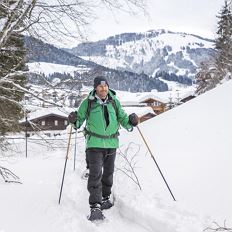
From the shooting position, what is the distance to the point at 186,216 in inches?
195

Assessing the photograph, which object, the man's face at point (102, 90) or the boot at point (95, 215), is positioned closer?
the boot at point (95, 215)

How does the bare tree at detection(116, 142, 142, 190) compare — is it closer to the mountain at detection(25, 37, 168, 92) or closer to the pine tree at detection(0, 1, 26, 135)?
the mountain at detection(25, 37, 168, 92)

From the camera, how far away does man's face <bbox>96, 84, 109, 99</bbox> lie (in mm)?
5832

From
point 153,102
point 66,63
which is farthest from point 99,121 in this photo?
point 153,102

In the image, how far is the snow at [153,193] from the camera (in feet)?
16.7

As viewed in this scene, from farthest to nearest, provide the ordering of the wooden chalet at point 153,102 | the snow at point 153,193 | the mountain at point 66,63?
1. the wooden chalet at point 153,102
2. the mountain at point 66,63
3. the snow at point 153,193

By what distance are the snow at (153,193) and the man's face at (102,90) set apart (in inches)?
58.8

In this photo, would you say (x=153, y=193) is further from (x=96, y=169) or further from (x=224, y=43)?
(x=224, y=43)

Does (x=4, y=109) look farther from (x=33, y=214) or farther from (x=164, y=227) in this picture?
(x=164, y=227)

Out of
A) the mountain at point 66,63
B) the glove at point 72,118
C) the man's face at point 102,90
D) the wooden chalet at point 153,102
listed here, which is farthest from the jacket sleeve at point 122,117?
the wooden chalet at point 153,102

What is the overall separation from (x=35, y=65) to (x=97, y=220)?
338cm

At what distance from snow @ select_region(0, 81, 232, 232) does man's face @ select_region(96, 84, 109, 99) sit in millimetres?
1494

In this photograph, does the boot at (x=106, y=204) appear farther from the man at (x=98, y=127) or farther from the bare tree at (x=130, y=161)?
the bare tree at (x=130, y=161)

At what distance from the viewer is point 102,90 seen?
5.83 m
